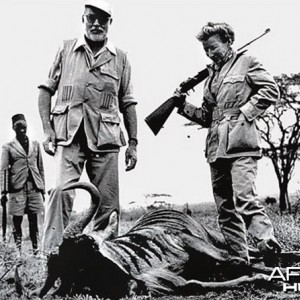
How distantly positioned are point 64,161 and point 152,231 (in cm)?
100

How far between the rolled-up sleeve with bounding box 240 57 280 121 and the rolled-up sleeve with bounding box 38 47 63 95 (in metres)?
1.65

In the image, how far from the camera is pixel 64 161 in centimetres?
595

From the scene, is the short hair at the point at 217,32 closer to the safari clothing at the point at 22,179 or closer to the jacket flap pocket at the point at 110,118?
the jacket flap pocket at the point at 110,118

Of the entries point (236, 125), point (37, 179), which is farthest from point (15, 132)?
point (236, 125)

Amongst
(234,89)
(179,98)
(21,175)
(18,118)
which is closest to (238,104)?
(234,89)

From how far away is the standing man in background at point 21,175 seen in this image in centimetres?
947

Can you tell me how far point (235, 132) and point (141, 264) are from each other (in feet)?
4.69

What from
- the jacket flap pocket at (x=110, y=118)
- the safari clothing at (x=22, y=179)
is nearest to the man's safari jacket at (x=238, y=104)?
the jacket flap pocket at (x=110, y=118)

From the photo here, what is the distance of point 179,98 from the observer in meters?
6.37

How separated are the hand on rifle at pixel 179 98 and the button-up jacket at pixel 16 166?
12.2 ft

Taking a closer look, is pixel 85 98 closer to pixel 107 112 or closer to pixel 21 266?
pixel 107 112

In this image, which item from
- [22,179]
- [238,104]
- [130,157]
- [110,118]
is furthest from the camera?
[22,179]

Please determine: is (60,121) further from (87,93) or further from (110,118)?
(110,118)

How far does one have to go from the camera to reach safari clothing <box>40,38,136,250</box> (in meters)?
6.02
